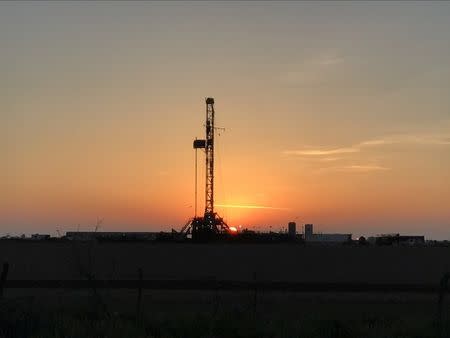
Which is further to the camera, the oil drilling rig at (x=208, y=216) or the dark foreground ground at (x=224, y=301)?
the oil drilling rig at (x=208, y=216)

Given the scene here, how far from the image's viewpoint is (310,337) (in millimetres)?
16766

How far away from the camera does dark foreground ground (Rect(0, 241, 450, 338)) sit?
17.2 m

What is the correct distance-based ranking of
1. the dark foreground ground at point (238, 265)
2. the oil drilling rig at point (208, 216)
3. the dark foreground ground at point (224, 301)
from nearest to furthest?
the dark foreground ground at point (224, 301)
the dark foreground ground at point (238, 265)
the oil drilling rig at point (208, 216)

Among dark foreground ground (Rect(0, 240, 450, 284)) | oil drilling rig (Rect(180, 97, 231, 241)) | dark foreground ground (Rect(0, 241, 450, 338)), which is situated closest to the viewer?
dark foreground ground (Rect(0, 241, 450, 338))

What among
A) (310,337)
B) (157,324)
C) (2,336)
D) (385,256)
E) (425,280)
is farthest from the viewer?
(385,256)

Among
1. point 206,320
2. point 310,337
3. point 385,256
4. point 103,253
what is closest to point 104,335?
point 206,320

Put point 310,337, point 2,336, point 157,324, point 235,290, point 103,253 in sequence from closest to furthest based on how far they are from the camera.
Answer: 1. point 2,336
2. point 310,337
3. point 157,324
4. point 235,290
5. point 103,253

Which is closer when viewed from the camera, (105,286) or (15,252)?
(105,286)

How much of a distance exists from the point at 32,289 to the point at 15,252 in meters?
38.1

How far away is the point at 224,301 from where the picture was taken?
3031 cm

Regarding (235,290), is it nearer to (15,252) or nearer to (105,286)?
(105,286)

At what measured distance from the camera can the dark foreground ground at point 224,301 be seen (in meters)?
17.2

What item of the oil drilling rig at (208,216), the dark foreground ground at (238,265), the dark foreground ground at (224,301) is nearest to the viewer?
the dark foreground ground at (224,301)

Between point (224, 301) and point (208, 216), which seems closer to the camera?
point (224, 301)
